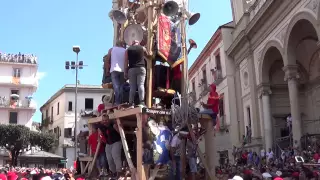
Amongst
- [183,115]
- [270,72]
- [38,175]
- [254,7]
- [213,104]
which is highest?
[254,7]

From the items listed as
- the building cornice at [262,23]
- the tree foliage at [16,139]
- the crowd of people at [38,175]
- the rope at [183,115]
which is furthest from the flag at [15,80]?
the rope at [183,115]

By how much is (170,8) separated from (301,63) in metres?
17.0

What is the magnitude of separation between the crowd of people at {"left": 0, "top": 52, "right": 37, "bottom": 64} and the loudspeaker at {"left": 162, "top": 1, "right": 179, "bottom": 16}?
4829 centimetres

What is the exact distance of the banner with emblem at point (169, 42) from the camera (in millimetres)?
10539

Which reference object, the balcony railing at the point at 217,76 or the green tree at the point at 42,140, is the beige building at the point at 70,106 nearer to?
the green tree at the point at 42,140

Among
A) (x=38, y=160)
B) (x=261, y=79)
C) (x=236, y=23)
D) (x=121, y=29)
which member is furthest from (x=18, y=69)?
(x=121, y=29)

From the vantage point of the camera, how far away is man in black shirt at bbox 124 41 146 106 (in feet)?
32.5

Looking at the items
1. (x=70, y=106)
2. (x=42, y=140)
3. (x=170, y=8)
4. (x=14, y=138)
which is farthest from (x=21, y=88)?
(x=170, y=8)

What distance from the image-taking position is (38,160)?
161 ft

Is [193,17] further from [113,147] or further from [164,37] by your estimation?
[113,147]

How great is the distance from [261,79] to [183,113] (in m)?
16.6

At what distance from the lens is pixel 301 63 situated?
25.3 metres

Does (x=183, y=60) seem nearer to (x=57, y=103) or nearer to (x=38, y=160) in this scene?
(x=38, y=160)

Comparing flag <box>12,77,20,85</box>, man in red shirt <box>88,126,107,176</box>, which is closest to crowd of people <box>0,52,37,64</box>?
flag <box>12,77,20,85</box>
